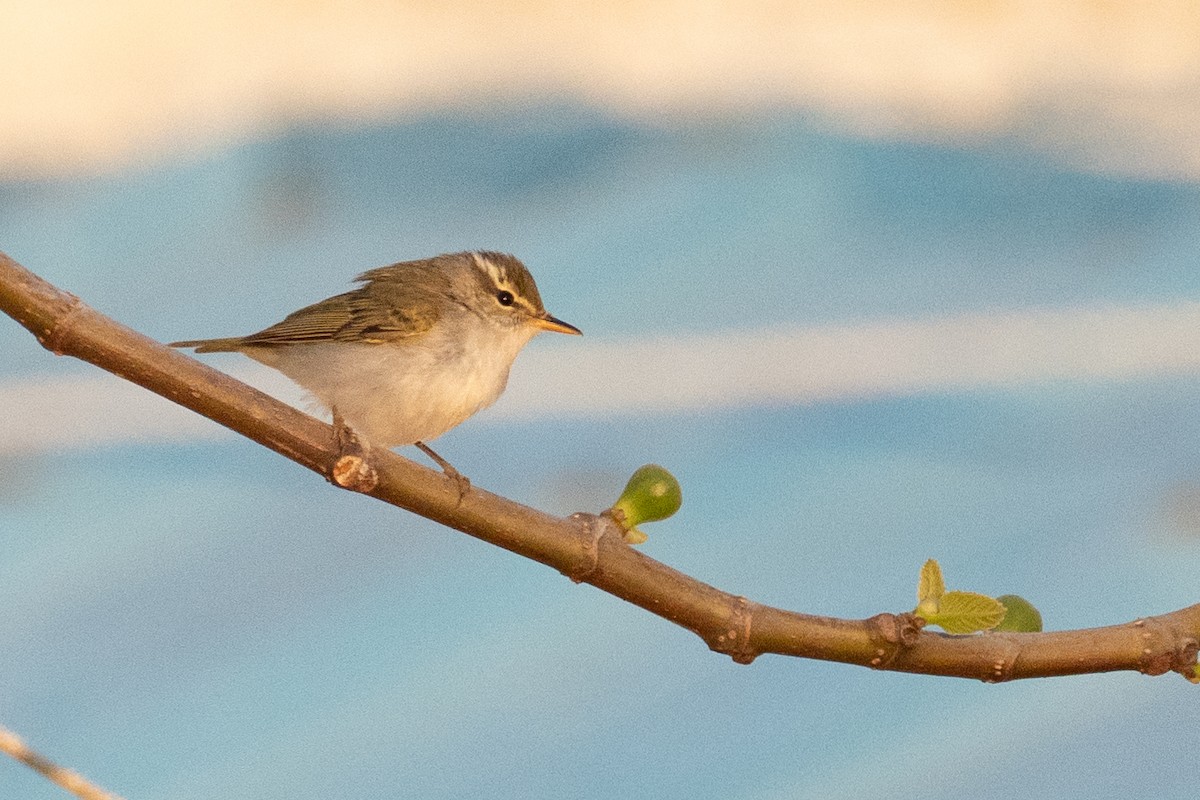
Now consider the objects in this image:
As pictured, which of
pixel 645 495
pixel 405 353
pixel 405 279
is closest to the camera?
pixel 645 495

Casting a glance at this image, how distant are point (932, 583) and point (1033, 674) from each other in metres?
0.11

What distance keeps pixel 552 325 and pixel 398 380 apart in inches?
15.4

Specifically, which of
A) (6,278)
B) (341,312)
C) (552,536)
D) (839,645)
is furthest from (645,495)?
(341,312)

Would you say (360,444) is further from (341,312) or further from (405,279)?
(405,279)

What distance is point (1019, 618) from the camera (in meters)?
0.91

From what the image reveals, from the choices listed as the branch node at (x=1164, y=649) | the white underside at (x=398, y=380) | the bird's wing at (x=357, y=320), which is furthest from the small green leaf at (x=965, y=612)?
the bird's wing at (x=357, y=320)

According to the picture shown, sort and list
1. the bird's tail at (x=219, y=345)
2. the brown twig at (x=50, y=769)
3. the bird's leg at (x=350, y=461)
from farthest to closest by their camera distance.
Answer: the bird's tail at (x=219, y=345)
the bird's leg at (x=350, y=461)
the brown twig at (x=50, y=769)

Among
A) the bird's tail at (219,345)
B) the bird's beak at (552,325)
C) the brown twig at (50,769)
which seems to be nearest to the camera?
the brown twig at (50,769)

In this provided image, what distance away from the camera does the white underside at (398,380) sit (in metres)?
1.56

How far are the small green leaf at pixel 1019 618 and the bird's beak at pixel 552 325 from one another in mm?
1003

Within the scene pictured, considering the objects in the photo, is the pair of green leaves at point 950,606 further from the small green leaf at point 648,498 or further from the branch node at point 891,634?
the small green leaf at point 648,498

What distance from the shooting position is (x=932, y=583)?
2.85 ft

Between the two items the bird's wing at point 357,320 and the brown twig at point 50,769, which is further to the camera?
the bird's wing at point 357,320

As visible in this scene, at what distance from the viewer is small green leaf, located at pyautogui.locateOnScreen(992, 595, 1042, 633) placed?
→ 909 millimetres
